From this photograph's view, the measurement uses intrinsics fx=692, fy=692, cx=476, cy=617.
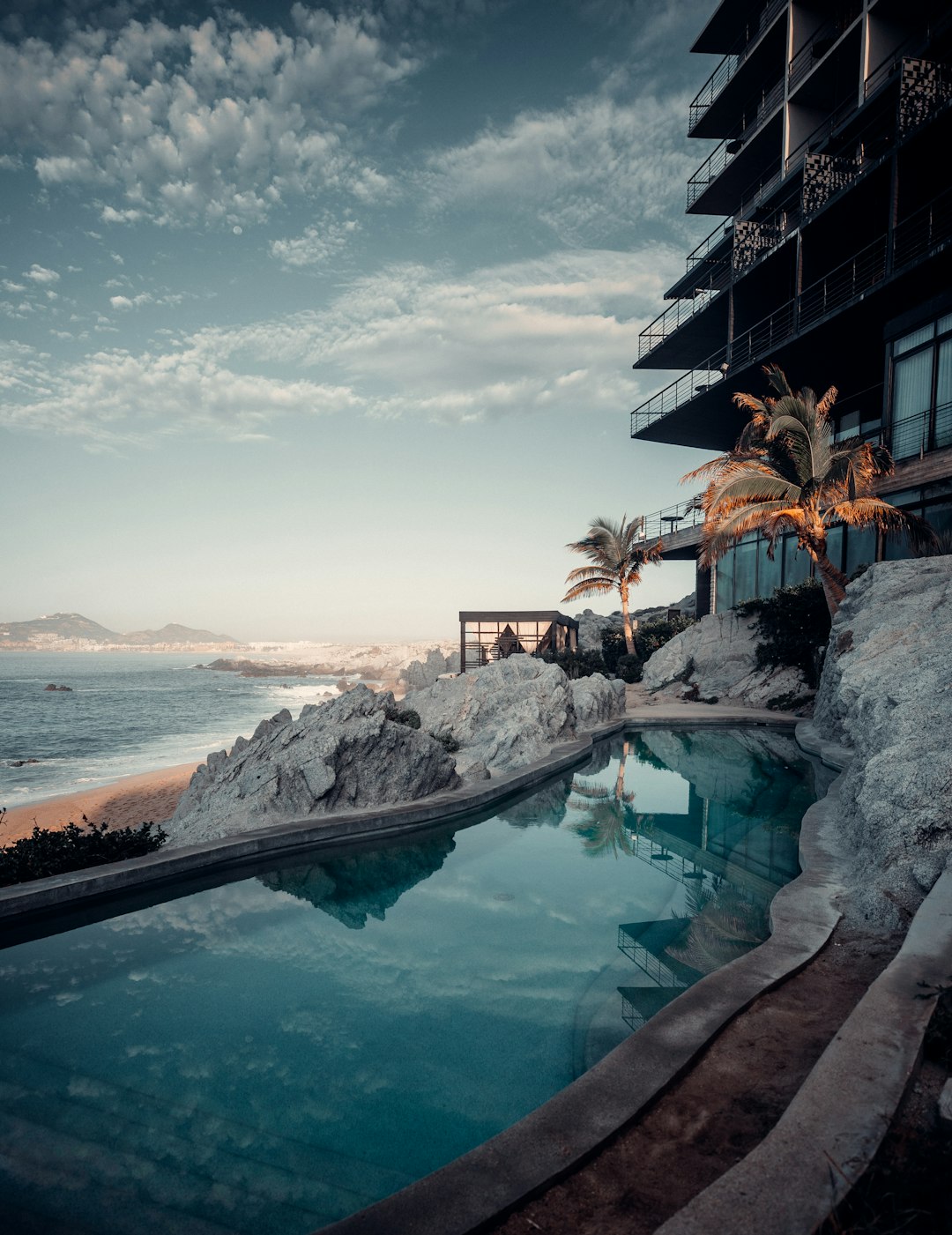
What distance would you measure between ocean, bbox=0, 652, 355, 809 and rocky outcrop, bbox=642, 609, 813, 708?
20.2 m

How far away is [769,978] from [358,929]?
4297mm

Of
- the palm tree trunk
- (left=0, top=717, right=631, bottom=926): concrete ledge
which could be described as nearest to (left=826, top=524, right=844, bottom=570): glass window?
the palm tree trunk

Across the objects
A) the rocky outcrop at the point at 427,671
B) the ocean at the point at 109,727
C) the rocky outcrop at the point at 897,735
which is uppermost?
the rocky outcrop at the point at 897,735

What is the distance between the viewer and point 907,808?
6.07 meters

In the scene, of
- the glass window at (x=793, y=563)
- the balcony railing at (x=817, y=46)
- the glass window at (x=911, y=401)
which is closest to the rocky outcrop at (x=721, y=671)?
the glass window at (x=793, y=563)

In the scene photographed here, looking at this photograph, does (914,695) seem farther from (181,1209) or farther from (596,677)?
(596,677)

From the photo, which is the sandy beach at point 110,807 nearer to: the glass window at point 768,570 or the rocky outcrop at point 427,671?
the glass window at point 768,570

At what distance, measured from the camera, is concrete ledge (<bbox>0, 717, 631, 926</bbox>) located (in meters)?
7.03

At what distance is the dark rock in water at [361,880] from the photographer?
7906 mm

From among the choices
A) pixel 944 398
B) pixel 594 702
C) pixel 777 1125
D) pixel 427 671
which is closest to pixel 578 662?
pixel 594 702

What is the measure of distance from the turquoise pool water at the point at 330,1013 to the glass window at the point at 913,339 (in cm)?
1597

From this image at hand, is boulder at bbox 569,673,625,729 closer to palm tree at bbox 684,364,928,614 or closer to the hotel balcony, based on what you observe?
palm tree at bbox 684,364,928,614

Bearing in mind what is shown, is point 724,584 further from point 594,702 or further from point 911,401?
point 594,702

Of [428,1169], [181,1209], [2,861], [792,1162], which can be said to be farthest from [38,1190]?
[2,861]
